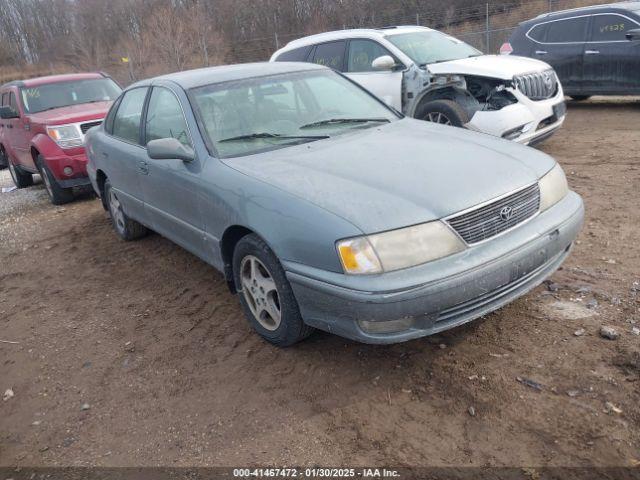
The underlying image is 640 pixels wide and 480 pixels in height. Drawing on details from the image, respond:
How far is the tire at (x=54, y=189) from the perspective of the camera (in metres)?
7.87

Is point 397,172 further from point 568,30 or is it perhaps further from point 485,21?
point 485,21

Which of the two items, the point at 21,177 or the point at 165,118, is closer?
the point at 165,118

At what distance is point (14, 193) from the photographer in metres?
9.82

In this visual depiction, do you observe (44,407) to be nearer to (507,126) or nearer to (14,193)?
(507,126)

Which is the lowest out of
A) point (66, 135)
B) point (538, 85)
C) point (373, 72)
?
point (538, 85)

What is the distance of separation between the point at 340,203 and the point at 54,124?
636 centimetres

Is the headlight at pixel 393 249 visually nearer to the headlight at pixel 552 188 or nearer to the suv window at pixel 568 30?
the headlight at pixel 552 188

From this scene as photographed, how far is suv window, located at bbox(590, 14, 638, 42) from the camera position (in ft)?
31.2

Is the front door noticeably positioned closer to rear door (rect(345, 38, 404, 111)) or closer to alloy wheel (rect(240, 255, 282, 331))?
alloy wheel (rect(240, 255, 282, 331))

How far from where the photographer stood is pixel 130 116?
16.7 ft

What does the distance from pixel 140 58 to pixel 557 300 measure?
2901cm

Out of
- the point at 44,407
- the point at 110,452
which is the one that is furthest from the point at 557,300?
the point at 44,407

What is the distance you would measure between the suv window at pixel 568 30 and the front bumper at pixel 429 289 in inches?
335

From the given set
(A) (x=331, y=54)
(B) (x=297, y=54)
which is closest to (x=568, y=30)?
(A) (x=331, y=54)
